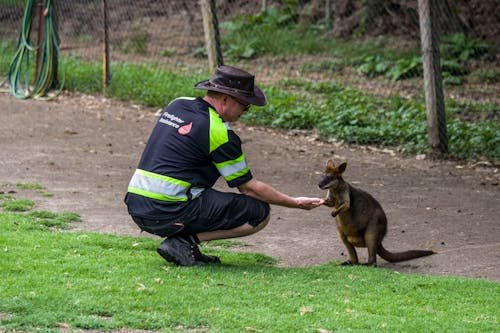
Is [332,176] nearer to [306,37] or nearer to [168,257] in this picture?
[168,257]

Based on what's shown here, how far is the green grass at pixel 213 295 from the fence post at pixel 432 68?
172 inches

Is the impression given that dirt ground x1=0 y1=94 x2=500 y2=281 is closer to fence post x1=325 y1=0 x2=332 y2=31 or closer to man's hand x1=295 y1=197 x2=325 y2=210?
man's hand x1=295 y1=197 x2=325 y2=210

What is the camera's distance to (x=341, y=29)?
17.3m

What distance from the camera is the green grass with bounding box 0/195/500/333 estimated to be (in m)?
5.00

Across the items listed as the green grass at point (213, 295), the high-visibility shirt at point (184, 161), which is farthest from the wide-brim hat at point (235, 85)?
the green grass at point (213, 295)

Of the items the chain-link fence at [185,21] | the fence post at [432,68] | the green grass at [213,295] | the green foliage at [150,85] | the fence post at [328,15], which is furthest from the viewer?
the fence post at [328,15]

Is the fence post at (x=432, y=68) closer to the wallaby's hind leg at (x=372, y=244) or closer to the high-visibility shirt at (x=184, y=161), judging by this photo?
the wallaby's hind leg at (x=372, y=244)

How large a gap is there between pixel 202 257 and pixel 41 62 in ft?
28.7

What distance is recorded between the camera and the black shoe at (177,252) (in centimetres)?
626

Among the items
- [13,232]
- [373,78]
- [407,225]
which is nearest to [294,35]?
[373,78]

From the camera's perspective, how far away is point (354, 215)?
6742 mm

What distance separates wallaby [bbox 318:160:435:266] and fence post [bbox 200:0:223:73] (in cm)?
579

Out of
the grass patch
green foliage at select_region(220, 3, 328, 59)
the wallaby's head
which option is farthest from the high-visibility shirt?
green foliage at select_region(220, 3, 328, 59)

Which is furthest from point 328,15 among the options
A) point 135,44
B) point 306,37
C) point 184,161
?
point 184,161
